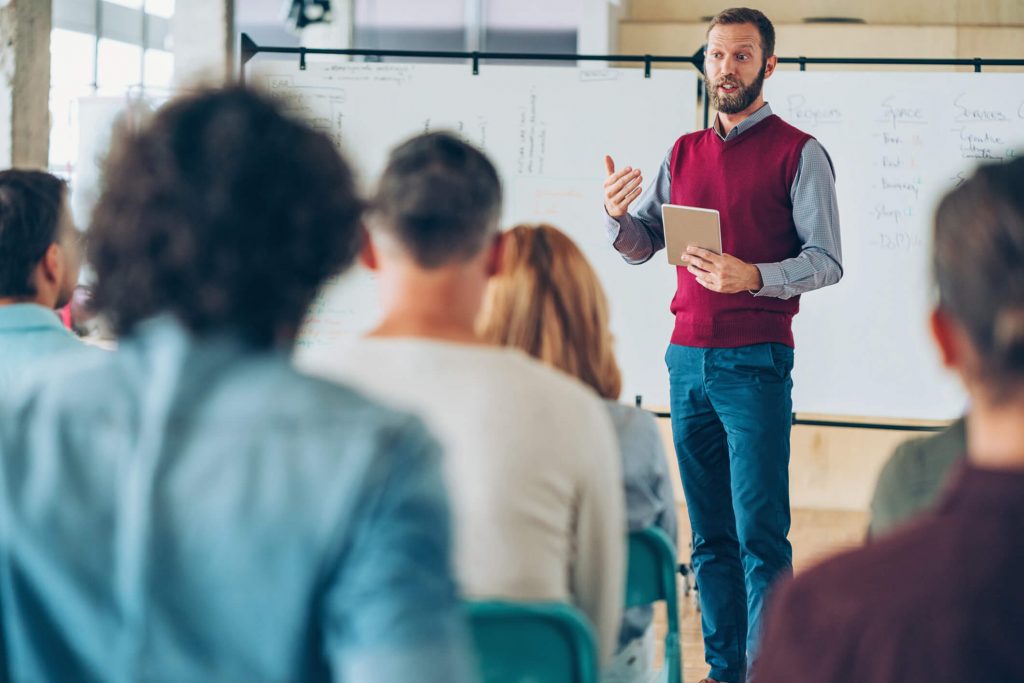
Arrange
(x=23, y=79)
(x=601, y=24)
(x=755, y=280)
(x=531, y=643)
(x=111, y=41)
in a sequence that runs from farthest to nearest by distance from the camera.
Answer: (x=111, y=41)
(x=601, y=24)
(x=23, y=79)
(x=755, y=280)
(x=531, y=643)

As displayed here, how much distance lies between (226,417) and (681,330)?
2.25 m

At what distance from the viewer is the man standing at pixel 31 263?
1.89 m

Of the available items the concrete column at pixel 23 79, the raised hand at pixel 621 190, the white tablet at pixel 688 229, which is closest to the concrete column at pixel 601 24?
the concrete column at pixel 23 79

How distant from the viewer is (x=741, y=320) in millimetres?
2824

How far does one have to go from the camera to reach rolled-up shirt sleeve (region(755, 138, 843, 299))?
2766 millimetres

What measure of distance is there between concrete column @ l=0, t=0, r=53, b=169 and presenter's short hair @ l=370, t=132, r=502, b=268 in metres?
3.21

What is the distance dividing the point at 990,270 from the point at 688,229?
204 cm

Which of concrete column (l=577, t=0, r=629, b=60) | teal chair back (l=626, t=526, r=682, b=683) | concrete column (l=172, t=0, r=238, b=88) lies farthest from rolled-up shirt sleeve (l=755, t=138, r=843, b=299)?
concrete column (l=577, t=0, r=629, b=60)

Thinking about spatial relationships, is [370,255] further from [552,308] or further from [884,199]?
[884,199]

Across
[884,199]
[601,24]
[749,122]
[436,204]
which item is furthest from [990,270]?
[601,24]

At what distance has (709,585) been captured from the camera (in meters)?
2.83

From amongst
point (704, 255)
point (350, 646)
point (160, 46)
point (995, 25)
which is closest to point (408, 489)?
point (350, 646)

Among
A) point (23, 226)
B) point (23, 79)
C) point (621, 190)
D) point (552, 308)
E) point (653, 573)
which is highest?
point (23, 79)

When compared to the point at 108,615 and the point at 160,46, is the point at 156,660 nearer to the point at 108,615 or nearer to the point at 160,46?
the point at 108,615
